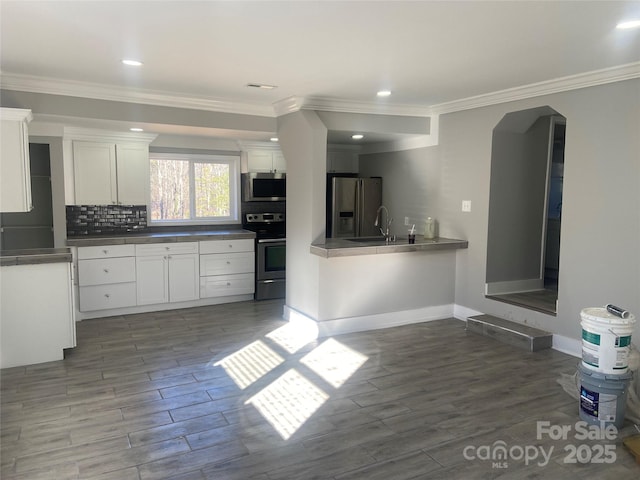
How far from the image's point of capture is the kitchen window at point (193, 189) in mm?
6316

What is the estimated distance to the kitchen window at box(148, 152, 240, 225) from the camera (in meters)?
6.32

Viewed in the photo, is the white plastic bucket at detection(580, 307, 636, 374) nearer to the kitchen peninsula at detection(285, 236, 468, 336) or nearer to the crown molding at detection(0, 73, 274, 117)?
the kitchen peninsula at detection(285, 236, 468, 336)

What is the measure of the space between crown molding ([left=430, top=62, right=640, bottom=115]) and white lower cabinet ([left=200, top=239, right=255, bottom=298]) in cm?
295

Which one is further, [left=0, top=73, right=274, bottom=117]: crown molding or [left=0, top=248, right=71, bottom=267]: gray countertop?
[left=0, top=73, right=274, bottom=117]: crown molding

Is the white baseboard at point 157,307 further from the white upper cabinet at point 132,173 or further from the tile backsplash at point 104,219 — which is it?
the white upper cabinet at point 132,173

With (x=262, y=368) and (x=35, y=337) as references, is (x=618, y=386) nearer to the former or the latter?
(x=262, y=368)

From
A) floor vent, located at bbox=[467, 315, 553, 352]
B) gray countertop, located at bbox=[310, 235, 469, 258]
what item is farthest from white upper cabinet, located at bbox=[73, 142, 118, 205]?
floor vent, located at bbox=[467, 315, 553, 352]

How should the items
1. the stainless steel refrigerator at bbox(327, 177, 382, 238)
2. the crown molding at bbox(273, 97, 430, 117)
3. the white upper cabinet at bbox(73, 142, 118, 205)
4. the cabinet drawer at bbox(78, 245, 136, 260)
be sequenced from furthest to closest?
the stainless steel refrigerator at bbox(327, 177, 382, 238) → the white upper cabinet at bbox(73, 142, 118, 205) → the cabinet drawer at bbox(78, 245, 136, 260) → the crown molding at bbox(273, 97, 430, 117)

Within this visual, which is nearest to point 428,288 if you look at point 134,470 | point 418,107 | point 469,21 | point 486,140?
point 486,140

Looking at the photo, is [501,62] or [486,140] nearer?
[501,62]

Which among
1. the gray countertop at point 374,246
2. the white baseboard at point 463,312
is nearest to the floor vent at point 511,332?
the white baseboard at point 463,312

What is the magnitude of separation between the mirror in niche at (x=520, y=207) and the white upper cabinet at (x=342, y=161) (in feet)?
8.43

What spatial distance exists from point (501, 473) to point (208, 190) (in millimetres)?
5214

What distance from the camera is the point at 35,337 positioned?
3.98 metres
